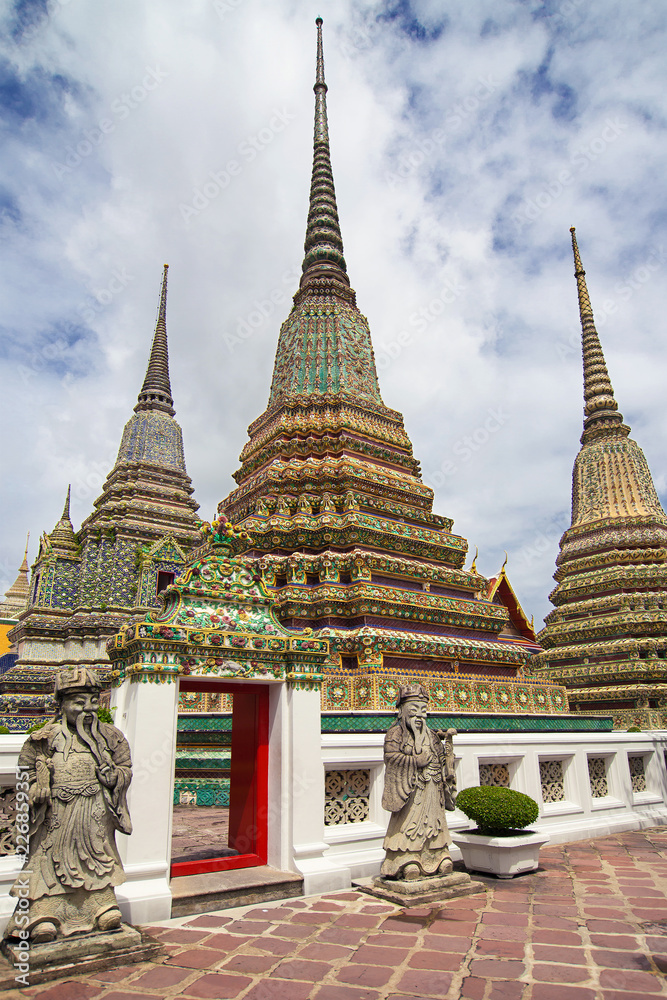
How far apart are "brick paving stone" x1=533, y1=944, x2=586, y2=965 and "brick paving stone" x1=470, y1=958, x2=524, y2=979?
0.77ft

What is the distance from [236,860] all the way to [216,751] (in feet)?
15.7

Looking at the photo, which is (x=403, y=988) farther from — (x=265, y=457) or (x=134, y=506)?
(x=134, y=506)

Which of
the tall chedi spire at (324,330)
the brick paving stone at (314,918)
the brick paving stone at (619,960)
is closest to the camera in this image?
the brick paving stone at (619,960)

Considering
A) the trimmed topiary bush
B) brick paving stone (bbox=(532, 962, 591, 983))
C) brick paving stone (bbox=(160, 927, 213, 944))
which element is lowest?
brick paving stone (bbox=(532, 962, 591, 983))

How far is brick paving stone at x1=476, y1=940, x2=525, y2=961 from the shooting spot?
5035 millimetres

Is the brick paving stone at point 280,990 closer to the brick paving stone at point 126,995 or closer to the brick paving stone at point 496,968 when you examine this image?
the brick paving stone at point 126,995

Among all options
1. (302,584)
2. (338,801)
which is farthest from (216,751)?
(338,801)

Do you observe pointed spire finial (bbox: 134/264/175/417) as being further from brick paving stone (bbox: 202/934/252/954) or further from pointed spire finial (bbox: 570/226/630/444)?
brick paving stone (bbox: 202/934/252/954)

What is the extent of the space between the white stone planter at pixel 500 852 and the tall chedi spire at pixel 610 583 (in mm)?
13154

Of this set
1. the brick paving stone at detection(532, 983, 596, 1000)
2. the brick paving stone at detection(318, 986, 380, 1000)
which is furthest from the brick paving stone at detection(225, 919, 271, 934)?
the brick paving stone at detection(532, 983, 596, 1000)

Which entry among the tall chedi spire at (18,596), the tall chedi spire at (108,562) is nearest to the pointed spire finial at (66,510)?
the tall chedi spire at (108,562)

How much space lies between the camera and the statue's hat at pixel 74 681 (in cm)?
564

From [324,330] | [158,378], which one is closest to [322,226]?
[324,330]

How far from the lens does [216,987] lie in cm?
449
